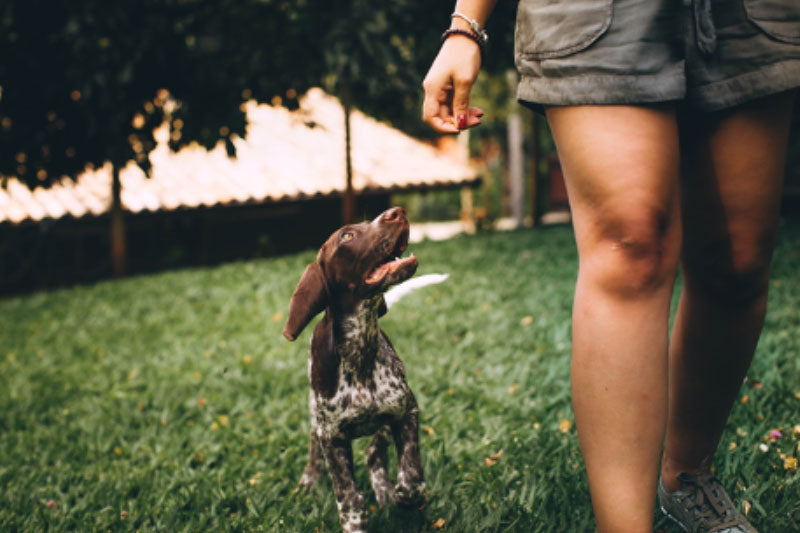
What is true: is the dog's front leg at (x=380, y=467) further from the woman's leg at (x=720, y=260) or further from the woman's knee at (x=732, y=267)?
the woman's knee at (x=732, y=267)

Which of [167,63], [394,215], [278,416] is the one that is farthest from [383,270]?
[167,63]

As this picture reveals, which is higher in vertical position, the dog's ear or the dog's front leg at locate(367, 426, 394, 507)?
the dog's ear

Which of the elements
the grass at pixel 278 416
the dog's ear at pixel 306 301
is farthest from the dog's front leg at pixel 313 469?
the dog's ear at pixel 306 301

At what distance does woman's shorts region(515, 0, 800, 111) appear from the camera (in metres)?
1.50

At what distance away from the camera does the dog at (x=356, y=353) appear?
202 centimetres

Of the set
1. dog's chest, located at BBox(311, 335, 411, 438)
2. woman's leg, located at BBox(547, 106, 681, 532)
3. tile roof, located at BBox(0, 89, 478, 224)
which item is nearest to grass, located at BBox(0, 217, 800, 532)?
dog's chest, located at BBox(311, 335, 411, 438)

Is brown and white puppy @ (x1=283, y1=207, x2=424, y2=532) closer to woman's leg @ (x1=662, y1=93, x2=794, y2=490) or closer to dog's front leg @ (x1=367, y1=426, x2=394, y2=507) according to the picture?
dog's front leg @ (x1=367, y1=426, x2=394, y2=507)

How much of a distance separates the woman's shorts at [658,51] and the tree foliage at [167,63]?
5.89m

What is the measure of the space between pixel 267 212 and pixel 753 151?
12255mm

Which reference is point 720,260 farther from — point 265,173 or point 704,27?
point 265,173

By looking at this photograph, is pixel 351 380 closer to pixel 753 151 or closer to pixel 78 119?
pixel 753 151

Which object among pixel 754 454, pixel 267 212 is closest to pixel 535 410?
pixel 754 454

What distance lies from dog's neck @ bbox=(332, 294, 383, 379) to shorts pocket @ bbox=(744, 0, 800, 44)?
122 centimetres

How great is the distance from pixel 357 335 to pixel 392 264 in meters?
0.29
